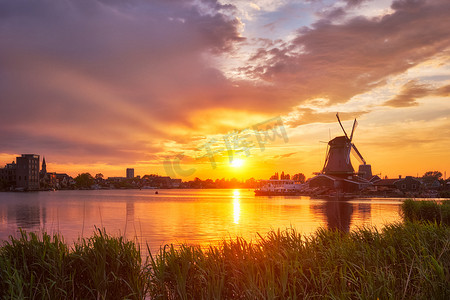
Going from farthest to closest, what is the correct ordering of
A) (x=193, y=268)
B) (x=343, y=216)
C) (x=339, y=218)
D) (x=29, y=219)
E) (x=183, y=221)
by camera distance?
(x=343, y=216) < (x=29, y=219) < (x=339, y=218) < (x=183, y=221) < (x=193, y=268)

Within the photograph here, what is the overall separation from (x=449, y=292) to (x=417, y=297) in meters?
0.77

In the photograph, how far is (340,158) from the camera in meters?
133

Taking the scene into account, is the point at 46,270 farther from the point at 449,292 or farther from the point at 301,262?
the point at 449,292

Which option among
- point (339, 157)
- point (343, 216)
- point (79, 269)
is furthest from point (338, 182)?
point (79, 269)

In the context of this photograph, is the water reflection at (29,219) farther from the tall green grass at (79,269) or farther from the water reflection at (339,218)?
the water reflection at (339,218)

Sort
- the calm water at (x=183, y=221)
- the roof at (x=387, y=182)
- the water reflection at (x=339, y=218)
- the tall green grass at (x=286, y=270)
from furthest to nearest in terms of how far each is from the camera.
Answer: the roof at (x=387, y=182) → the water reflection at (x=339, y=218) → the calm water at (x=183, y=221) → the tall green grass at (x=286, y=270)

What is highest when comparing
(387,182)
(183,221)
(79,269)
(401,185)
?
(79,269)

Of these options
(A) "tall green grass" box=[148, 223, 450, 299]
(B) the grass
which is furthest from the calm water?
(A) "tall green grass" box=[148, 223, 450, 299]

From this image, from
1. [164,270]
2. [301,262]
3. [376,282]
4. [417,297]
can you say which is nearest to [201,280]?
[164,270]

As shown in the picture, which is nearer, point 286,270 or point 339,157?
point 286,270

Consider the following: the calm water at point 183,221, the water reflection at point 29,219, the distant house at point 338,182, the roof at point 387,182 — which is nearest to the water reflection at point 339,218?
the calm water at point 183,221

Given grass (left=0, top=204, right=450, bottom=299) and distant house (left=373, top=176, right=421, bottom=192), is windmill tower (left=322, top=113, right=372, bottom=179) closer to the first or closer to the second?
distant house (left=373, top=176, right=421, bottom=192)

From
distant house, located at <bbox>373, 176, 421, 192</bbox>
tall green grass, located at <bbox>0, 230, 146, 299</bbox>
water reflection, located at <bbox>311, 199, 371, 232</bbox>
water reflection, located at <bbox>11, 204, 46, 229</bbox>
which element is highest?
tall green grass, located at <bbox>0, 230, 146, 299</bbox>

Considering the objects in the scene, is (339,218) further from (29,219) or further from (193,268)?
(29,219)
